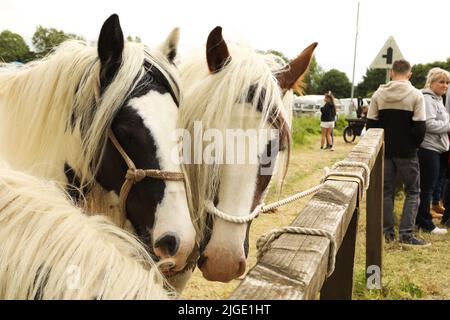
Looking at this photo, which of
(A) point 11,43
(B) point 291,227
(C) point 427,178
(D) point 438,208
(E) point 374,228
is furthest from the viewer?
(A) point 11,43

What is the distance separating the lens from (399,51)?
7.69 metres

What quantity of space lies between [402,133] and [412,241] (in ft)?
4.21

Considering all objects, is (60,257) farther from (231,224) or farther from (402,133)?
(402,133)

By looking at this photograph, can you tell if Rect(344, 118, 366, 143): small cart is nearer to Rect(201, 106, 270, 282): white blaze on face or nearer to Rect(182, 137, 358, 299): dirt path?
Rect(182, 137, 358, 299): dirt path

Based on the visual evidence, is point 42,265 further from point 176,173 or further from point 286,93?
point 286,93

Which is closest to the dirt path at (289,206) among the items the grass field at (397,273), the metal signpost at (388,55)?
the grass field at (397,273)

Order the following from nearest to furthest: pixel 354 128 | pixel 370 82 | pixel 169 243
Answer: pixel 169 243
pixel 354 128
pixel 370 82

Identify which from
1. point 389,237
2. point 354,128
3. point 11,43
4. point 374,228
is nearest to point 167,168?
point 374,228

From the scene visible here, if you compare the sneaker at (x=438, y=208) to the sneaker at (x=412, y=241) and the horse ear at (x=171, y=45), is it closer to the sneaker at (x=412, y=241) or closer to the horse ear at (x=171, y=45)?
the sneaker at (x=412, y=241)

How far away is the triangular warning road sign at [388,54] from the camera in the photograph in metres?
7.70

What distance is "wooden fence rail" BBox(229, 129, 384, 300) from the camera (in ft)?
2.77

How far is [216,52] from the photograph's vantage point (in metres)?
1.98

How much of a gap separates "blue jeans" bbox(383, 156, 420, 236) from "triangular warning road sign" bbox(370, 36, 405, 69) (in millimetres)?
3691
